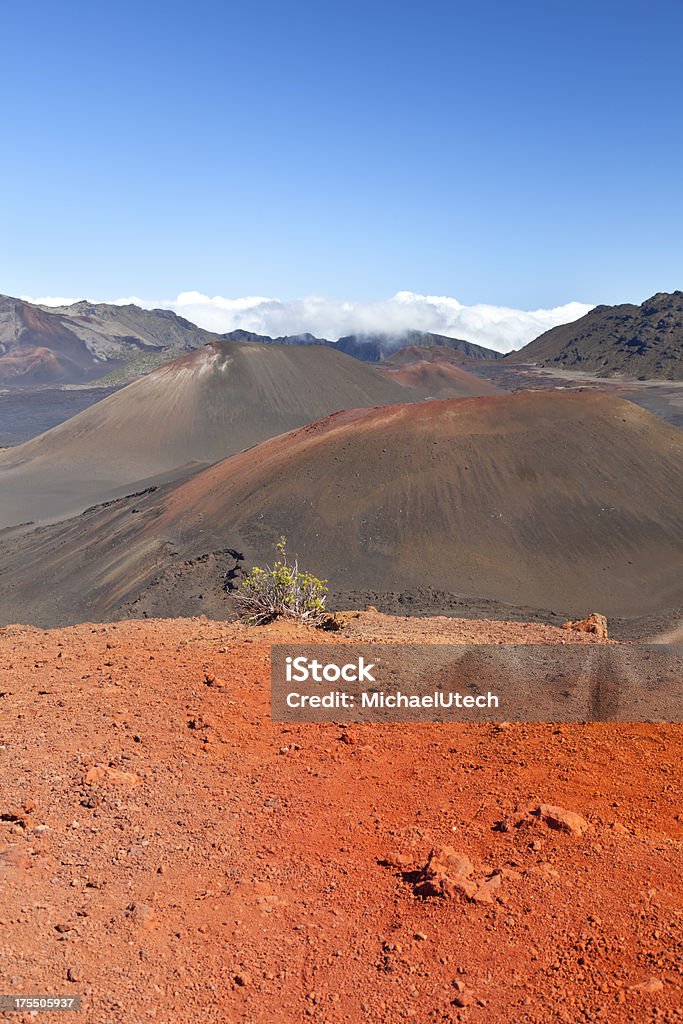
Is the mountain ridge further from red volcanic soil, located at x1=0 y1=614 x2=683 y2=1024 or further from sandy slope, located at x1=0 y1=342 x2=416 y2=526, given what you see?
red volcanic soil, located at x1=0 y1=614 x2=683 y2=1024

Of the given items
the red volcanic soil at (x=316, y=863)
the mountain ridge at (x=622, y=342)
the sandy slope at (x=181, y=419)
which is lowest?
the red volcanic soil at (x=316, y=863)

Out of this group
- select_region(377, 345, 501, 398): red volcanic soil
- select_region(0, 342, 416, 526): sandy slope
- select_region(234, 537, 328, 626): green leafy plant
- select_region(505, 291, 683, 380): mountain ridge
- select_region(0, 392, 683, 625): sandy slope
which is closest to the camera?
select_region(234, 537, 328, 626): green leafy plant

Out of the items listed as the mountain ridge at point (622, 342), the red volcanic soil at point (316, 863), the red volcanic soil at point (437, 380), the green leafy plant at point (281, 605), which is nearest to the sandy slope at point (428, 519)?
the green leafy plant at point (281, 605)

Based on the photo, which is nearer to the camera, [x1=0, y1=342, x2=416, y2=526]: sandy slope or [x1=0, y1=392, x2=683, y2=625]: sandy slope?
[x1=0, y1=392, x2=683, y2=625]: sandy slope

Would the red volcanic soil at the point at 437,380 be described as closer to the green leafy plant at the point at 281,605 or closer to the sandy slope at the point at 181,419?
the sandy slope at the point at 181,419

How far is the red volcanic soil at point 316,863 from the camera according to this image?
4.18 m

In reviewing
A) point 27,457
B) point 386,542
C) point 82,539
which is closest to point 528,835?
point 386,542

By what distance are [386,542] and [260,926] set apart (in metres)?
22.7

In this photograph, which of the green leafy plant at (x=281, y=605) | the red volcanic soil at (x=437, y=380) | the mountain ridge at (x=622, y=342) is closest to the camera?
the green leafy plant at (x=281, y=605)

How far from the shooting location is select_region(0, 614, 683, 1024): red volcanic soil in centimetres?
418

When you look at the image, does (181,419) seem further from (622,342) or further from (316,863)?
(622,342)

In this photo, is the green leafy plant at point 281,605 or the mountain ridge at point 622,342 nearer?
the green leafy plant at point 281,605

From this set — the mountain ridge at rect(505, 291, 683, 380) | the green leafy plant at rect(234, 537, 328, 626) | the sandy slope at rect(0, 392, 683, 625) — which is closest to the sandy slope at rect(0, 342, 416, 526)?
the sandy slope at rect(0, 392, 683, 625)

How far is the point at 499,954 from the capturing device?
14.2 ft
